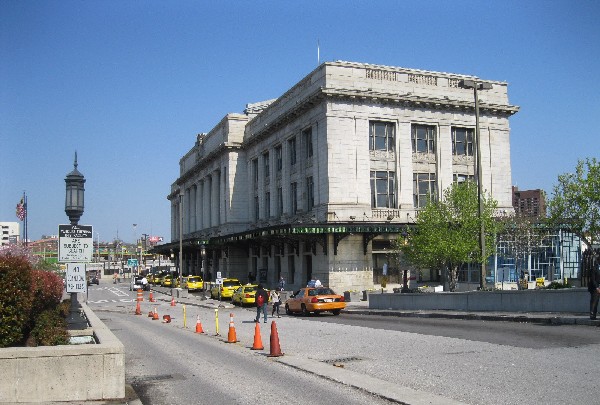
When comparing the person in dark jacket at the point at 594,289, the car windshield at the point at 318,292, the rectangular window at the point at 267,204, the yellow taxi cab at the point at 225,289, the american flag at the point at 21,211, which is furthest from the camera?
the rectangular window at the point at 267,204

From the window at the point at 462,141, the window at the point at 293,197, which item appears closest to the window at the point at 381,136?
the window at the point at 462,141

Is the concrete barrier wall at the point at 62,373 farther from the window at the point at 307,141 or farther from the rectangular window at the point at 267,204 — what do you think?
the rectangular window at the point at 267,204

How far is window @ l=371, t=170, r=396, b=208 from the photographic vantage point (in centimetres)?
5203

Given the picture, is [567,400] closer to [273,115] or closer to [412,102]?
[412,102]

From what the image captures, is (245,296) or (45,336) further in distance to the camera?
(245,296)

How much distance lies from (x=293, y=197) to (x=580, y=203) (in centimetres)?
2988

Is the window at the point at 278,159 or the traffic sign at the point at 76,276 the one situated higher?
the window at the point at 278,159

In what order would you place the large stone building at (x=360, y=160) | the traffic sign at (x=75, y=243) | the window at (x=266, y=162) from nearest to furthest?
the traffic sign at (x=75, y=243) < the large stone building at (x=360, y=160) < the window at (x=266, y=162)

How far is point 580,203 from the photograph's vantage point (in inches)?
1313

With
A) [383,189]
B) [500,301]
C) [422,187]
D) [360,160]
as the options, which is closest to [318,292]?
[500,301]

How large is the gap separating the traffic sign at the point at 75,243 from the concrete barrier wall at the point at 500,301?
1625 centimetres

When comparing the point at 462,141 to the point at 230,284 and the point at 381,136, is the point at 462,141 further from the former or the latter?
the point at 230,284

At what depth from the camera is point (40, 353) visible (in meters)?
9.23

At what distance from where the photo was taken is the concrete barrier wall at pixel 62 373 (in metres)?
9.09
